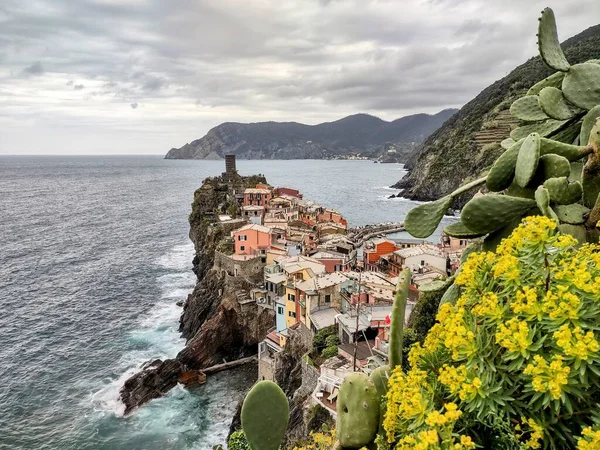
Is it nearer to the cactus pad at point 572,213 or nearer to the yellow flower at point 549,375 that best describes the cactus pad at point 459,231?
the cactus pad at point 572,213

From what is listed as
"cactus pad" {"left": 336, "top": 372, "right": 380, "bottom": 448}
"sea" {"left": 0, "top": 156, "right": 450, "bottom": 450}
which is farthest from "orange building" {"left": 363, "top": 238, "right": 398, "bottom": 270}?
"cactus pad" {"left": 336, "top": 372, "right": 380, "bottom": 448}

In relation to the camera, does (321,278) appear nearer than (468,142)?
Yes

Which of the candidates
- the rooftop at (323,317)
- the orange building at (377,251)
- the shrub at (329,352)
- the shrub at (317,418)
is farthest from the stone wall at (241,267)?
the shrub at (317,418)

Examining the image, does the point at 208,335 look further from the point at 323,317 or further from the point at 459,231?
the point at 459,231

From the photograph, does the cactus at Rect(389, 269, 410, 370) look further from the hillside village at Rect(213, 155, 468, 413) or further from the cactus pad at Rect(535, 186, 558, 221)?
the hillside village at Rect(213, 155, 468, 413)

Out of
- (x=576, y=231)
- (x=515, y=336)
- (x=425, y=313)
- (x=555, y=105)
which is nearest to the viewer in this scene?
(x=515, y=336)

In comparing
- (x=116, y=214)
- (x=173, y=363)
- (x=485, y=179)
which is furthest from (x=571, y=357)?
(x=116, y=214)

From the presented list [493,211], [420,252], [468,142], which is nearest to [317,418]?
[493,211]
